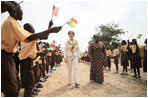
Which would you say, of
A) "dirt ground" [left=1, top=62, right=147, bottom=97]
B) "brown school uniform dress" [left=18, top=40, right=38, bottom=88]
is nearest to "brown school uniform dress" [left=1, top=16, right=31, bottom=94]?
"brown school uniform dress" [left=18, top=40, right=38, bottom=88]

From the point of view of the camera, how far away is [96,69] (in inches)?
219

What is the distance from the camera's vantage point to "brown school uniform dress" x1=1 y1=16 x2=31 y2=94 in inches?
69.2

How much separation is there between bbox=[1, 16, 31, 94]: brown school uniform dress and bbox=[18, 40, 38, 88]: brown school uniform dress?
0.82 m

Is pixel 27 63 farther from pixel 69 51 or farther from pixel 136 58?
pixel 136 58

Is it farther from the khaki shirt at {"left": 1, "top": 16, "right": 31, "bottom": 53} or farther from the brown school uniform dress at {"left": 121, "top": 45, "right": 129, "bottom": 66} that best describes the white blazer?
the brown school uniform dress at {"left": 121, "top": 45, "right": 129, "bottom": 66}

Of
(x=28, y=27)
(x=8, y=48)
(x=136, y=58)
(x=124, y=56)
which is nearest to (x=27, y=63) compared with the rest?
(x=28, y=27)

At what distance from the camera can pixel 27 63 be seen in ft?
9.55

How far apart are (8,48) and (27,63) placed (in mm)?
1175

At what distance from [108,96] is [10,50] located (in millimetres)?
Answer: 3059

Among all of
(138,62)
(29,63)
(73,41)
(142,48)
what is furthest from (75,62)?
(142,48)

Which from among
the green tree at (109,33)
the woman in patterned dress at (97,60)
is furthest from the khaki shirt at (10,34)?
the green tree at (109,33)

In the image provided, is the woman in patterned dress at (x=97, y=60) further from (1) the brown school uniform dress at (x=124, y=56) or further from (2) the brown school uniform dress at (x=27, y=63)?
(2) the brown school uniform dress at (x=27, y=63)

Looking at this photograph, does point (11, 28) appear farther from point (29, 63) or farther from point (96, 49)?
point (96, 49)

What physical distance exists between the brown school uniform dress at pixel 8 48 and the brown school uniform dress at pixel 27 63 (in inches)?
32.3
